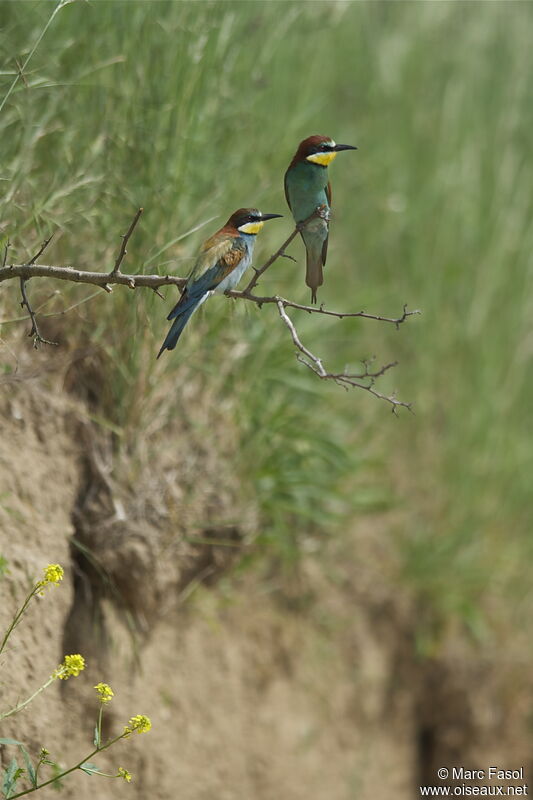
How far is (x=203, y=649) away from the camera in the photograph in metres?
2.76

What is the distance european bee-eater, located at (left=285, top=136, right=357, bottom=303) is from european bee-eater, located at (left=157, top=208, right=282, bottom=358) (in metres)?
0.09

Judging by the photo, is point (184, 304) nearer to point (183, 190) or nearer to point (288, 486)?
point (183, 190)

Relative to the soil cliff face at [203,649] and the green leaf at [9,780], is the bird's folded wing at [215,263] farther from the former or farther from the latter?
the green leaf at [9,780]

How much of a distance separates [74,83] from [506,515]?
2.19 metres

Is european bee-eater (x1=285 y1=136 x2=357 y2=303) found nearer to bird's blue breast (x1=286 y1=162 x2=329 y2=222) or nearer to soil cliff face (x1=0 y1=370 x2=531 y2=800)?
bird's blue breast (x1=286 y1=162 x2=329 y2=222)

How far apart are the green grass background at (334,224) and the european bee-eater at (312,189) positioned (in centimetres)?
31

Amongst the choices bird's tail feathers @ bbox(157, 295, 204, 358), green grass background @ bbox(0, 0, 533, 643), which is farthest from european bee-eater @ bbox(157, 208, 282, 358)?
green grass background @ bbox(0, 0, 533, 643)

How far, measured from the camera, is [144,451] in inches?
95.1

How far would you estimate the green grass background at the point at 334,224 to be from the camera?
7.77 ft

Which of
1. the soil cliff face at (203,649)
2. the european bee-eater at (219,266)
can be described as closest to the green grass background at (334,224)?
the soil cliff face at (203,649)

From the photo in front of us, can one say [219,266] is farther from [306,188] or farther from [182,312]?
[306,188]

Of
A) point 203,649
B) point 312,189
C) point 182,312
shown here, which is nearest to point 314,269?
point 312,189

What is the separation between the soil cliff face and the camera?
2.17 m

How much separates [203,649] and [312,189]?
1489mm
